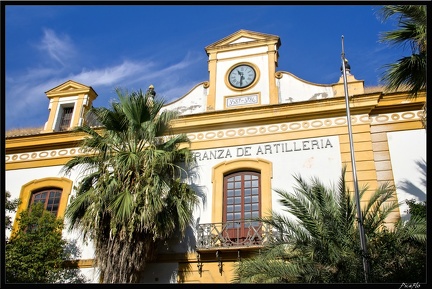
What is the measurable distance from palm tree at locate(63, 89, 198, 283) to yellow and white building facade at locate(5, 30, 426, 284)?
790 millimetres

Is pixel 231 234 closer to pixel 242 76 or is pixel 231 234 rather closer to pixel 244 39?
pixel 242 76

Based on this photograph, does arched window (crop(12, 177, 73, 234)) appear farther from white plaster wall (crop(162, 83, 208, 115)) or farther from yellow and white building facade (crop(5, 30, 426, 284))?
white plaster wall (crop(162, 83, 208, 115))

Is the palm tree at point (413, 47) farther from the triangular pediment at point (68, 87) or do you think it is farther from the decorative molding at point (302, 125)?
the triangular pediment at point (68, 87)

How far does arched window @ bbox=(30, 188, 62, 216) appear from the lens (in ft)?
52.2

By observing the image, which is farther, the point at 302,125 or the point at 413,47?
the point at 302,125

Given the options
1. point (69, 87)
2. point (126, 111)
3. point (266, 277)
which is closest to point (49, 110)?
point (69, 87)

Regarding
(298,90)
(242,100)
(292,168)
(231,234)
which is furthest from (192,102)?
(231,234)

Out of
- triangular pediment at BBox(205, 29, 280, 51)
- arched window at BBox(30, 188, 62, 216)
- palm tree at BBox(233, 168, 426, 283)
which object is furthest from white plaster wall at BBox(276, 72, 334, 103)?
arched window at BBox(30, 188, 62, 216)

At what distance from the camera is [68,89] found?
18.4m

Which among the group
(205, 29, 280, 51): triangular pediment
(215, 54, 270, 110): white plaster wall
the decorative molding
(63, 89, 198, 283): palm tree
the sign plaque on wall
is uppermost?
(205, 29, 280, 51): triangular pediment

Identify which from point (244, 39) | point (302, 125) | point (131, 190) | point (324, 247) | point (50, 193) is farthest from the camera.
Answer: point (244, 39)

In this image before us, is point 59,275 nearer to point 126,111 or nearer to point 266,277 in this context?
point 126,111

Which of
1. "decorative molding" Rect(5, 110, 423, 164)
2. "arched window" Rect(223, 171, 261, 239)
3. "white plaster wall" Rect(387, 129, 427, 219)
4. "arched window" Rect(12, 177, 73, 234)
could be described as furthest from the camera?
"arched window" Rect(12, 177, 73, 234)

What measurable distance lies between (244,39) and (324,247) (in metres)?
9.53
